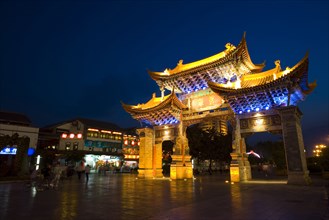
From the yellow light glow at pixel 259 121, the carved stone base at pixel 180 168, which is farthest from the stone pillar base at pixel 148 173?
the yellow light glow at pixel 259 121

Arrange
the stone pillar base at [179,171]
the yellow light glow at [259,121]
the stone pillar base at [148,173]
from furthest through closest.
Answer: the stone pillar base at [148,173], the stone pillar base at [179,171], the yellow light glow at [259,121]

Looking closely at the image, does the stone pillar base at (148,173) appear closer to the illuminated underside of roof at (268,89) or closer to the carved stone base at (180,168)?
the carved stone base at (180,168)

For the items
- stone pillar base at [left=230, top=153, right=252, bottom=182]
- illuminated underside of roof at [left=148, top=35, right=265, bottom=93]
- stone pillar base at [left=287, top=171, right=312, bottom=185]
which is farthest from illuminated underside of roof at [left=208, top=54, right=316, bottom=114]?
stone pillar base at [left=287, top=171, right=312, bottom=185]

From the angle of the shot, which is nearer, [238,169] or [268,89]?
[268,89]

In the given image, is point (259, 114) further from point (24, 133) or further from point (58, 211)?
point (24, 133)

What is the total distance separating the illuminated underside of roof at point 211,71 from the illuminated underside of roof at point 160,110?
2113mm

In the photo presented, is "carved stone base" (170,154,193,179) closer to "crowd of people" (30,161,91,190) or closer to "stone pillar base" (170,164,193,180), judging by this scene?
"stone pillar base" (170,164,193,180)

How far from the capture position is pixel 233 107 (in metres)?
19.5

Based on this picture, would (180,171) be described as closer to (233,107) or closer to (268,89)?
(233,107)

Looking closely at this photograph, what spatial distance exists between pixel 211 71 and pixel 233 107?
4.36 meters

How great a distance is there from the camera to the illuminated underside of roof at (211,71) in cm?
1967

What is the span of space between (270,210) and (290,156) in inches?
428

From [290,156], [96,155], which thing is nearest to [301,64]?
[290,156]

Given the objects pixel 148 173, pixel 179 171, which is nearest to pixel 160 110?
pixel 179 171
